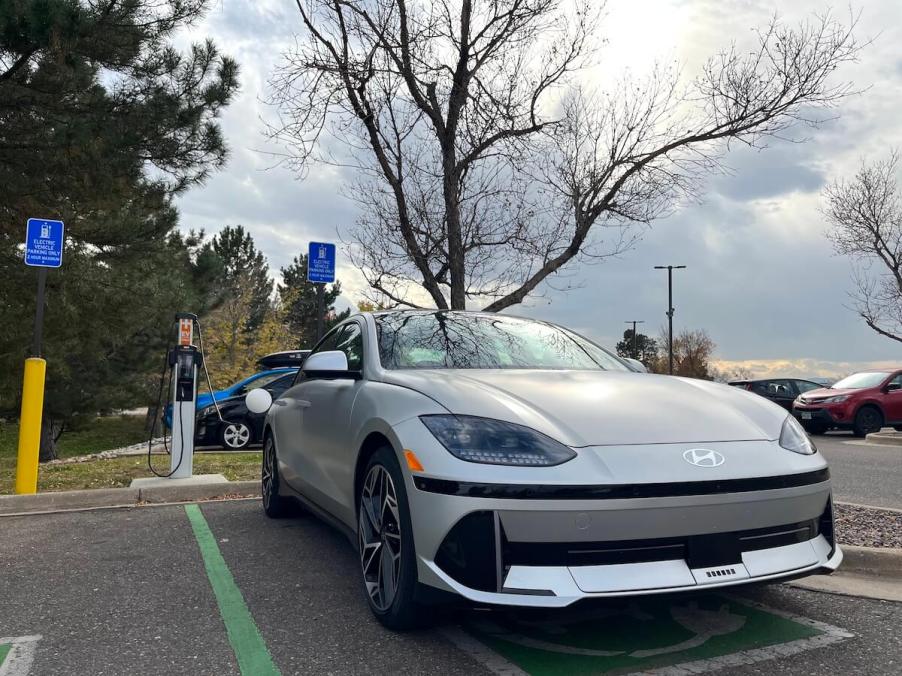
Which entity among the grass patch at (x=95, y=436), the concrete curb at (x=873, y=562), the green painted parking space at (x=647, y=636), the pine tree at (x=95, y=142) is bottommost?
the grass patch at (x=95, y=436)

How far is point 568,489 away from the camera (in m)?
2.59

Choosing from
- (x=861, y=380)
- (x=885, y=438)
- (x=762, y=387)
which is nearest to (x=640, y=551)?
(x=885, y=438)

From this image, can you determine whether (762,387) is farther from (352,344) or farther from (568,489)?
(568,489)

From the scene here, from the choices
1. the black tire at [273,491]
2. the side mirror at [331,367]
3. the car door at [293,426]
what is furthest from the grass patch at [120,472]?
the side mirror at [331,367]

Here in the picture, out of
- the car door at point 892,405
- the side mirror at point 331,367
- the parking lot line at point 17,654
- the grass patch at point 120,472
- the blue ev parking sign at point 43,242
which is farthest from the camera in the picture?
the car door at point 892,405

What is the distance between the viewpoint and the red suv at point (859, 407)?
15.8 m

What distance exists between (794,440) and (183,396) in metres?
5.69

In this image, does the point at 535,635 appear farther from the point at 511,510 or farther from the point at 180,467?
the point at 180,467

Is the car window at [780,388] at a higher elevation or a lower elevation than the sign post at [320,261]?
lower

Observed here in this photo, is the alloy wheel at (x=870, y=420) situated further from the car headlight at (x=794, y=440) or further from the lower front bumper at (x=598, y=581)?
the lower front bumper at (x=598, y=581)

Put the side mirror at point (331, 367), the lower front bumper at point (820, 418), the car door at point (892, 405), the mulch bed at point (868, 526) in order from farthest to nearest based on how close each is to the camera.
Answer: the car door at point (892, 405)
the lower front bumper at point (820, 418)
the mulch bed at point (868, 526)
the side mirror at point (331, 367)

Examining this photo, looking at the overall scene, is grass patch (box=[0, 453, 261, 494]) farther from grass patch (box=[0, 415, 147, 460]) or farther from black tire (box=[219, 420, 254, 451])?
grass patch (box=[0, 415, 147, 460])

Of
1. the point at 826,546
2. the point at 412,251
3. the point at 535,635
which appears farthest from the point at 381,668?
the point at 412,251

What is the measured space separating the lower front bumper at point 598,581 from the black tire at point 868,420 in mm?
15165
